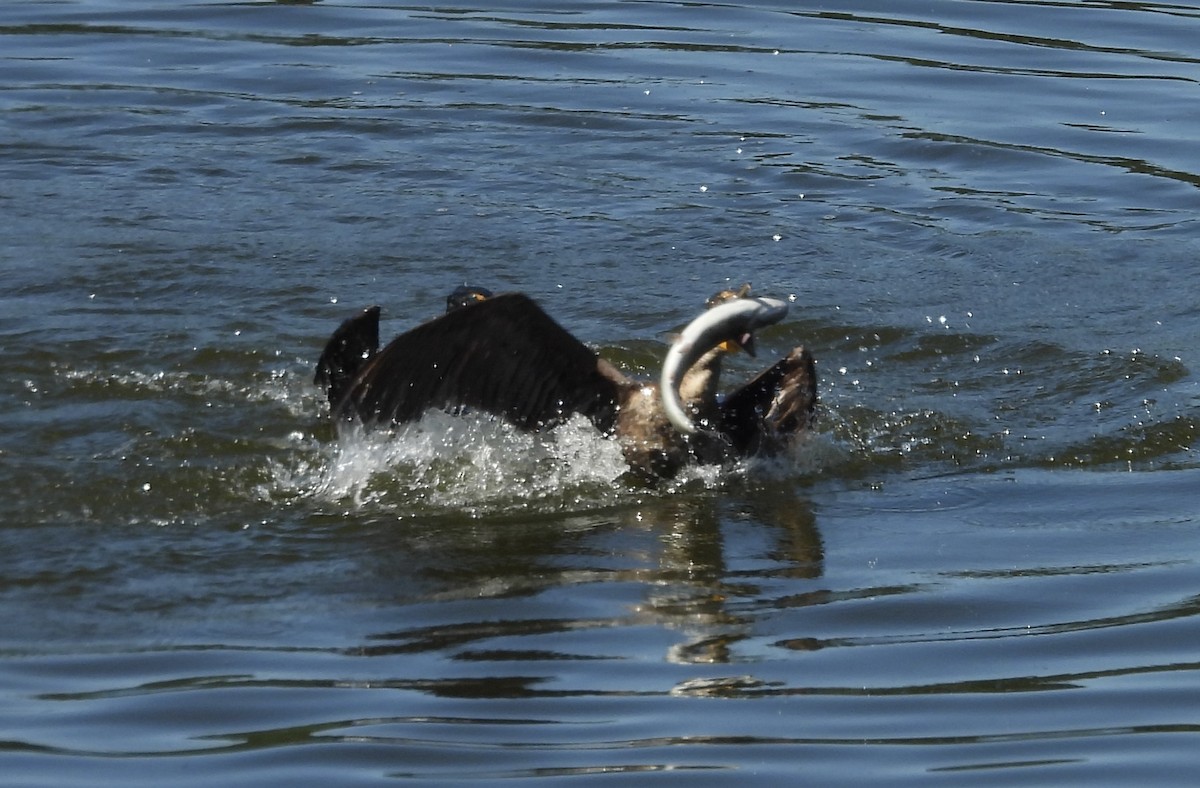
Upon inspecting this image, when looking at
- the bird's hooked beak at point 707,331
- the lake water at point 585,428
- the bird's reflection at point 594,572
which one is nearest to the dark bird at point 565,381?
the bird's hooked beak at point 707,331

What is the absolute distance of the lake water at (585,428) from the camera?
547cm

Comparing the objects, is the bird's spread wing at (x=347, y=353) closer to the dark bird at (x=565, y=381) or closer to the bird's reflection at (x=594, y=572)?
the dark bird at (x=565, y=381)

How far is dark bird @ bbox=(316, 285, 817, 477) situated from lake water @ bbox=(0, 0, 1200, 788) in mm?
124

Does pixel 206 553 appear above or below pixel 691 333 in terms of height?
below

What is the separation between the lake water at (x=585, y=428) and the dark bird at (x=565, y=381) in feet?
0.41

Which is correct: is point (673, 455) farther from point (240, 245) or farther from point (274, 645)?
point (240, 245)

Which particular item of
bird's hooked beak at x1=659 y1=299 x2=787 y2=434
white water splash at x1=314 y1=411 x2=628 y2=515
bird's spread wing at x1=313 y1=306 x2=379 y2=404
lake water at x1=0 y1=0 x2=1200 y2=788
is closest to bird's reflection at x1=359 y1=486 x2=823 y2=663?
lake water at x1=0 y1=0 x2=1200 y2=788

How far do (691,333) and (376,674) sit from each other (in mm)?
1934

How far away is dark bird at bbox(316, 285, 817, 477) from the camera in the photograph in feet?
23.4

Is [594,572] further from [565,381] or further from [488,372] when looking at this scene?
[565,381]

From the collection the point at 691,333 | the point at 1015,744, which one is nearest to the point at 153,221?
the point at 691,333

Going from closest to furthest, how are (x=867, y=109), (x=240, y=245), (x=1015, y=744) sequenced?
(x=1015, y=744) < (x=240, y=245) < (x=867, y=109)

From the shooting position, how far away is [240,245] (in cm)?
1050

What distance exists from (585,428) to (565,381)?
233 millimetres
